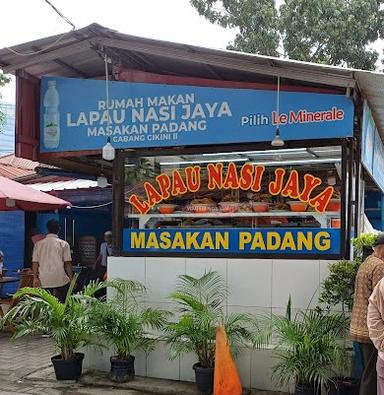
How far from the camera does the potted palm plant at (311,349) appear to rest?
475 centimetres

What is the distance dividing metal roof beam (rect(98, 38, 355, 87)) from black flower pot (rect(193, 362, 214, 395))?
9.82 ft

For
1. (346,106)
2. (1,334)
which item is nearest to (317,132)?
(346,106)

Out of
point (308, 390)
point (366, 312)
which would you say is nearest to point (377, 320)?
point (366, 312)

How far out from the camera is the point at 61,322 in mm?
5605

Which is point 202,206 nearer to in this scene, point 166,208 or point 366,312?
point 166,208

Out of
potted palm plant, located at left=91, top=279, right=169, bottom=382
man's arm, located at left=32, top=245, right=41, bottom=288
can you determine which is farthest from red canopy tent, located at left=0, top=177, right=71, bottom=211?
potted palm plant, located at left=91, top=279, right=169, bottom=382

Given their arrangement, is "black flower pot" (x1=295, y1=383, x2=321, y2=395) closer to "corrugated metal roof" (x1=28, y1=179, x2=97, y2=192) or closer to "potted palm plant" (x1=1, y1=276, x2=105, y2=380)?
"potted palm plant" (x1=1, y1=276, x2=105, y2=380)

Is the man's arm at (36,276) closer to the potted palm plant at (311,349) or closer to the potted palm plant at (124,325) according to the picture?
the potted palm plant at (124,325)

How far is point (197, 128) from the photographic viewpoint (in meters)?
5.96

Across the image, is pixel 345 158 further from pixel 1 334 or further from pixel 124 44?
pixel 1 334

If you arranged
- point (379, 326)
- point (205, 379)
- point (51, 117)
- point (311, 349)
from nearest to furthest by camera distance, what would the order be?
1. point (379, 326)
2. point (311, 349)
3. point (205, 379)
4. point (51, 117)

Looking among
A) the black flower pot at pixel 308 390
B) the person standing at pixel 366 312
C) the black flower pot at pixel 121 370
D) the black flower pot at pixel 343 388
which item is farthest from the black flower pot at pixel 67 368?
the person standing at pixel 366 312

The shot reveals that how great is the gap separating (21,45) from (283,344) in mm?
4252

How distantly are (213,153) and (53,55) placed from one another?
2163 millimetres
